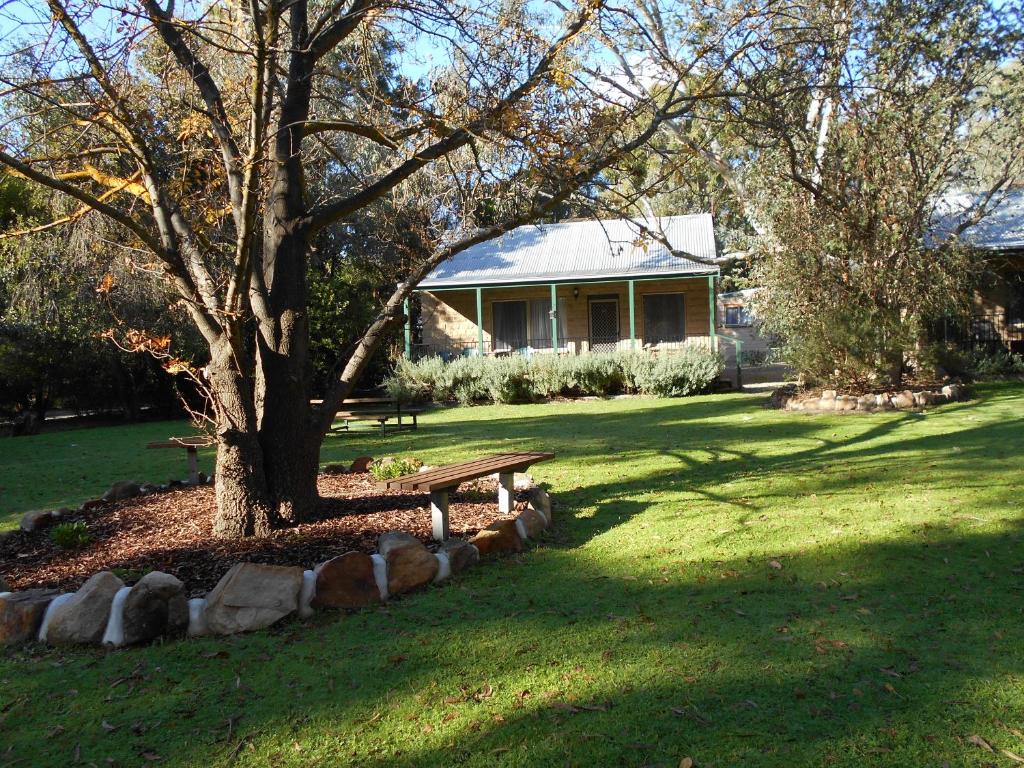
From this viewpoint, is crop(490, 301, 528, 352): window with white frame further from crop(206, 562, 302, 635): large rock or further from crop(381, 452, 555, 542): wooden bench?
crop(206, 562, 302, 635): large rock

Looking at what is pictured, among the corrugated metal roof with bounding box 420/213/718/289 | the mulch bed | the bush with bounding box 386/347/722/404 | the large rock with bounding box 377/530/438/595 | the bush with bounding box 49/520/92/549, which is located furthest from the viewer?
the corrugated metal roof with bounding box 420/213/718/289

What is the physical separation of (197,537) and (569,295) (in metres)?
19.8

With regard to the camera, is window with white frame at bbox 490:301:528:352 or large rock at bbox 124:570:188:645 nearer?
large rock at bbox 124:570:188:645

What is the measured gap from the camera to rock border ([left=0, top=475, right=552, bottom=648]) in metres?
4.29

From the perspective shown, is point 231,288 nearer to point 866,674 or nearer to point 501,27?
point 501,27

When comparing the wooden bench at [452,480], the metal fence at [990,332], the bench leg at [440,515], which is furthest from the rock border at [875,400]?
the bench leg at [440,515]

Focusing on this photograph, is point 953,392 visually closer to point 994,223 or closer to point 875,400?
point 875,400

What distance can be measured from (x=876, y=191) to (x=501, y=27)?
30.4ft

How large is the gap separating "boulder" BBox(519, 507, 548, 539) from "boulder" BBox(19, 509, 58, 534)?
155 inches

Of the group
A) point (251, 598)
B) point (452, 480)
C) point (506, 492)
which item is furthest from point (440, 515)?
point (251, 598)

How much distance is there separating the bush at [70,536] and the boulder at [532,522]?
3.16 meters

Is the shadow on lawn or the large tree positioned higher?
the large tree

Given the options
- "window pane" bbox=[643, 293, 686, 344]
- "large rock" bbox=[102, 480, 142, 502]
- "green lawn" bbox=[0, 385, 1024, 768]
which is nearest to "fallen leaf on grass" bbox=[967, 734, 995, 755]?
"green lawn" bbox=[0, 385, 1024, 768]

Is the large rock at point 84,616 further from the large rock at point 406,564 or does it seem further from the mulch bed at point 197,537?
the large rock at point 406,564
